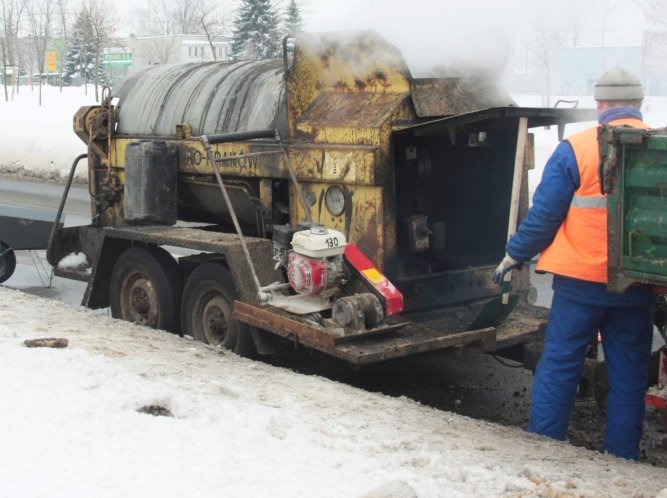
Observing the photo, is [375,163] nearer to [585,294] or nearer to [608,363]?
[585,294]

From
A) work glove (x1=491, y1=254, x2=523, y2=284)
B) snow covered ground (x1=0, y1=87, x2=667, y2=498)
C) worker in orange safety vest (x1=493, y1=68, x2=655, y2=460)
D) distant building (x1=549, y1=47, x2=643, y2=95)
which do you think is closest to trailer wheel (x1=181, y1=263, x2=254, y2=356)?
snow covered ground (x1=0, y1=87, x2=667, y2=498)

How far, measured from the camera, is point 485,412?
19.6 feet

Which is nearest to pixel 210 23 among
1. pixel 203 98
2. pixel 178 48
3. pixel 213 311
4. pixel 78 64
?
pixel 203 98

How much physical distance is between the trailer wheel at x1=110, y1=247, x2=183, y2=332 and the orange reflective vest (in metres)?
3.35

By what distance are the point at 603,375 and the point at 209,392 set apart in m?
2.13

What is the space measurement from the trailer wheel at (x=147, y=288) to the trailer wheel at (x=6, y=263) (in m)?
2.32

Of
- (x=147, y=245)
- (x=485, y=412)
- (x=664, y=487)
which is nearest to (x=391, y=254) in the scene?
(x=485, y=412)

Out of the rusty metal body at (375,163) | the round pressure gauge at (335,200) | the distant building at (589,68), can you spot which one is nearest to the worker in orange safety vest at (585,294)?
the rusty metal body at (375,163)

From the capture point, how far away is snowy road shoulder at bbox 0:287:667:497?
359cm

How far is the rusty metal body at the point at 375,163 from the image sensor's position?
610 cm

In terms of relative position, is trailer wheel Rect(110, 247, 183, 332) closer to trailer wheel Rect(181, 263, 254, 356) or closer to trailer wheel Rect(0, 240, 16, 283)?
trailer wheel Rect(181, 263, 254, 356)

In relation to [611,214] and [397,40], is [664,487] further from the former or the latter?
[397,40]

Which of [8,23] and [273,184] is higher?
[8,23]

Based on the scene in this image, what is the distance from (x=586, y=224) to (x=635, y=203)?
0.38 meters
